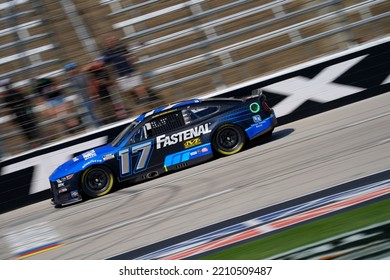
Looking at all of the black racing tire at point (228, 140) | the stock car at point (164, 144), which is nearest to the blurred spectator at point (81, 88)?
the stock car at point (164, 144)

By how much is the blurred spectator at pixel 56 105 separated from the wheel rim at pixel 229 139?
3.20 m

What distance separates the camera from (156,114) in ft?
36.3

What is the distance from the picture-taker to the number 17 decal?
427 inches

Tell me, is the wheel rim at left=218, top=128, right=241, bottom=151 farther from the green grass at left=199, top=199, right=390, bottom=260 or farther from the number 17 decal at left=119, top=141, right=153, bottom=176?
the green grass at left=199, top=199, right=390, bottom=260

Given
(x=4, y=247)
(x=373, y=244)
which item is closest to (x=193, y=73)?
(x=4, y=247)

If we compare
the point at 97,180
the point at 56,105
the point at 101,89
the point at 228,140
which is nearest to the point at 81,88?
the point at 101,89

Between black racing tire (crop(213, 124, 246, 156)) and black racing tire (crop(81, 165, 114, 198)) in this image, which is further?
black racing tire (crop(213, 124, 246, 156))

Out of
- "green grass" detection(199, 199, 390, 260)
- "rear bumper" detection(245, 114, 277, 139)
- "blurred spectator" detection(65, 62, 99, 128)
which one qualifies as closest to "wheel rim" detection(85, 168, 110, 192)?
"blurred spectator" detection(65, 62, 99, 128)

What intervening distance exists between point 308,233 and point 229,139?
5.09 metres

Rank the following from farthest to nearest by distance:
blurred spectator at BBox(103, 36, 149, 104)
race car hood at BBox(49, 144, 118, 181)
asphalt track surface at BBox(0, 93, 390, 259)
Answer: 1. blurred spectator at BBox(103, 36, 149, 104)
2. race car hood at BBox(49, 144, 118, 181)
3. asphalt track surface at BBox(0, 93, 390, 259)

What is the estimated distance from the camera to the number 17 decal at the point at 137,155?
1084cm

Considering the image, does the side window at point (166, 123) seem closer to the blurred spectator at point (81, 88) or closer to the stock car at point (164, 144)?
the stock car at point (164, 144)

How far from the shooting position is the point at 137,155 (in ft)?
35.7

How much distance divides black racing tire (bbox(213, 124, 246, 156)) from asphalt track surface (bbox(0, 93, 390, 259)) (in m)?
0.20
